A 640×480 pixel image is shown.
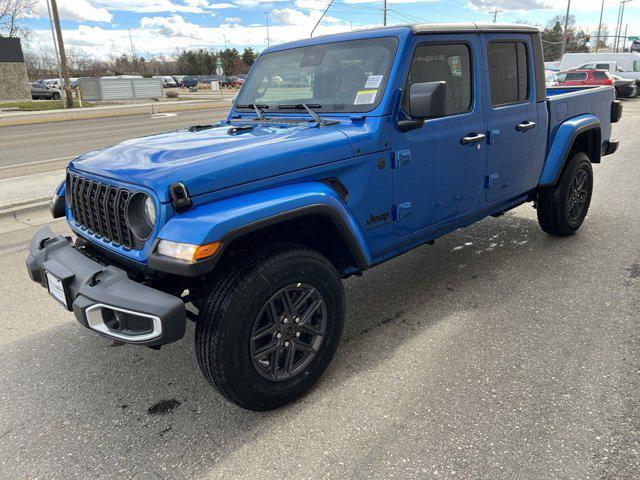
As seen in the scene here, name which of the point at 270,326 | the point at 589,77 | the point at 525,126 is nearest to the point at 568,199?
the point at 525,126

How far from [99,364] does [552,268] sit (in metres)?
3.74

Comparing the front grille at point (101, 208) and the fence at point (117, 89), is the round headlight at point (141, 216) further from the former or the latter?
the fence at point (117, 89)

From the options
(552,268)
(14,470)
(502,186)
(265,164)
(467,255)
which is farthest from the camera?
(467,255)

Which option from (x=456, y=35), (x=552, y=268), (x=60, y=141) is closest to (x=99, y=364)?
(x=456, y=35)

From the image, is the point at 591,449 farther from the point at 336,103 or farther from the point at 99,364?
the point at 99,364

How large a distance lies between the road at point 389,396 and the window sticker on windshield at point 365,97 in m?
1.54

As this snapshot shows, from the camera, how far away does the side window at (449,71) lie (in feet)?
10.9

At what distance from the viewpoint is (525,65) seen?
168 inches

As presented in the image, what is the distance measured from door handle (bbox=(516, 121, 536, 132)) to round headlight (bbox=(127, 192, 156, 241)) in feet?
9.90

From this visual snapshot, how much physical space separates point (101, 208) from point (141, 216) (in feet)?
1.28

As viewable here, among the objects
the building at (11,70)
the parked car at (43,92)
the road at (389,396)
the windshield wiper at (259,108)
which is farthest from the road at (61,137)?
the parked car at (43,92)

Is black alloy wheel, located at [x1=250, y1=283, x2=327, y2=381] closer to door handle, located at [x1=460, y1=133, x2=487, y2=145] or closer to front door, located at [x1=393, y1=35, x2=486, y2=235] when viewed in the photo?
front door, located at [x1=393, y1=35, x2=486, y2=235]

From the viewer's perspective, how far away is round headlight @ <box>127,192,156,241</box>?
244 centimetres

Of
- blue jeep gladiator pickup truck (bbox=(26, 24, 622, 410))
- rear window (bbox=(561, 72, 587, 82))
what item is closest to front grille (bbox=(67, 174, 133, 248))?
blue jeep gladiator pickup truck (bbox=(26, 24, 622, 410))
